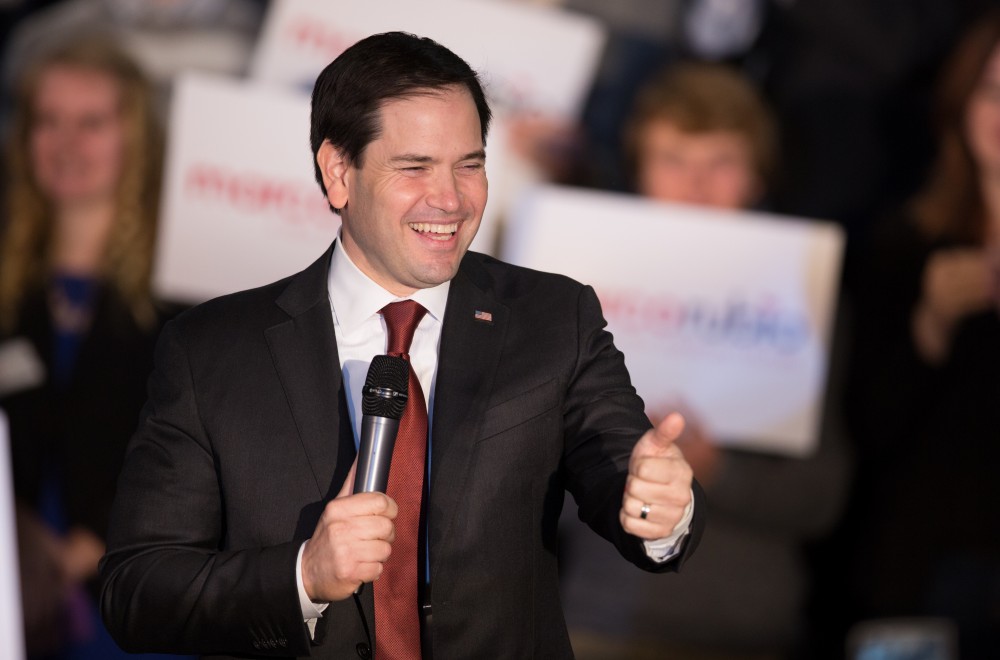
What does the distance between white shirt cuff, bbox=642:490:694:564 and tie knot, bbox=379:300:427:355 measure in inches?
16.8

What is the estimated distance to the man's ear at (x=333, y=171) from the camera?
181 centimetres

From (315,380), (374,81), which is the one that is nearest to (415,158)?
(374,81)

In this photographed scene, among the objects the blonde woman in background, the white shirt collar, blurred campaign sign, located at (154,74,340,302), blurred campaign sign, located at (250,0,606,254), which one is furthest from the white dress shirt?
the blonde woman in background

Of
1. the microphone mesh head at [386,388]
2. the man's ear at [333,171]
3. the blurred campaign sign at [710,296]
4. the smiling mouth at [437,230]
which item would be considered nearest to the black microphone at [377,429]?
the microphone mesh head at [386,388]

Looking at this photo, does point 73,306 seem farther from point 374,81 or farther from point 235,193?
point 374,81

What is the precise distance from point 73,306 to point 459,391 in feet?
7.74

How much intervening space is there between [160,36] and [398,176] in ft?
8.36

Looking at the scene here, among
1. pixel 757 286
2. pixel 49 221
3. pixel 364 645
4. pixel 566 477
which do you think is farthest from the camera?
pixel 49 221

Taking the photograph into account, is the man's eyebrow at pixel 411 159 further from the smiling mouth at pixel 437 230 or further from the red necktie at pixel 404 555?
the red necktie at pixel 404 555

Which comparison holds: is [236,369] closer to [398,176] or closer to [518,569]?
[398,176]

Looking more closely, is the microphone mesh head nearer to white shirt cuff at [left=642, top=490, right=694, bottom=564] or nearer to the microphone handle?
the microphone handle

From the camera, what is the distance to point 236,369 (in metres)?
1.75

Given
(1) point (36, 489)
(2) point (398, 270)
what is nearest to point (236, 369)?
(2) point (398, 270)

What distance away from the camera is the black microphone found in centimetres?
150
